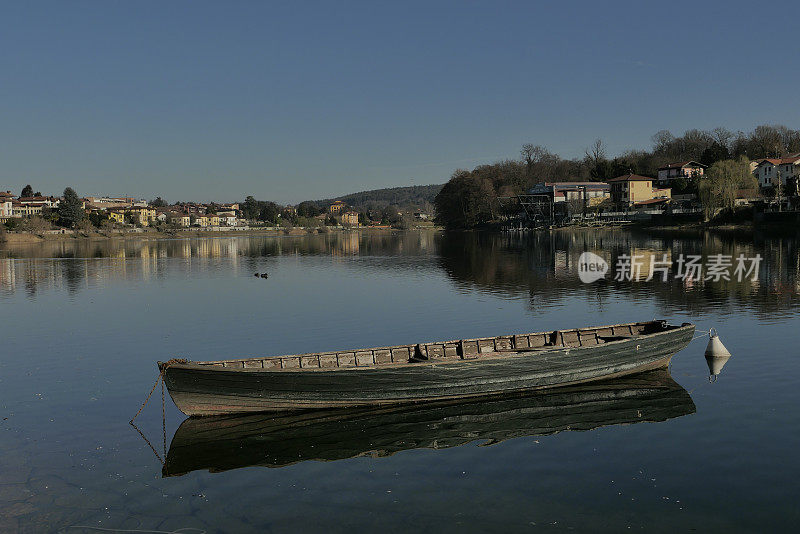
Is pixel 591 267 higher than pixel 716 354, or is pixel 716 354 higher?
pixel 591 267

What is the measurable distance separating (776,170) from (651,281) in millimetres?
114950

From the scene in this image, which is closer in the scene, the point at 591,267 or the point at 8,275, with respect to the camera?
the point at 591,267

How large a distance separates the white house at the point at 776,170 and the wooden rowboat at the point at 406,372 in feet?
439

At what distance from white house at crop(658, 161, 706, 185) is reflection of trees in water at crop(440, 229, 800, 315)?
7916cm

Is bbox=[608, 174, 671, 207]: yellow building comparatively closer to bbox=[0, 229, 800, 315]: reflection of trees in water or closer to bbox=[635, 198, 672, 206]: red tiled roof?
bbox=[635, 198, 672, 206]: red tiled roof

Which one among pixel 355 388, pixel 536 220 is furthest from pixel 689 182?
pixel 355 388

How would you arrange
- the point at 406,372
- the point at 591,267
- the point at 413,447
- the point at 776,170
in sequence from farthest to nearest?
the point at 776,170 → the point at 591,267 → the point at 406,372 → the point at 413,447

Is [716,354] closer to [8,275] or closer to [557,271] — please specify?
[557,271]

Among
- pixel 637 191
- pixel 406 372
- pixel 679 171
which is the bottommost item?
pixel 406 372

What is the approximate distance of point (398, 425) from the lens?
1958 centimetres

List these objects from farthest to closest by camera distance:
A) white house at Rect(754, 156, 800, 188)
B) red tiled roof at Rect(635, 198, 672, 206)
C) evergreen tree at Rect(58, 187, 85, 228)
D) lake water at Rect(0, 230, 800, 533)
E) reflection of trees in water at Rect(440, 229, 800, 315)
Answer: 1. evergreen tree at Rect(58, 187, 85, 228)
2. red tiled roof at Rect(635, 198, 672, 206)
3. white house at Rect(754, 156, 800, 188)
4. reflection of trees in water at Rect(440, 229, 800, 315)
5. lake water at Rect(0, 230, 800, 533)

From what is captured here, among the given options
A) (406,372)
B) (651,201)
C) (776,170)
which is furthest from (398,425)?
(651,201)

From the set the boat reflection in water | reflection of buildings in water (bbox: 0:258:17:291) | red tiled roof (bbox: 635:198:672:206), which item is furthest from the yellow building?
the boat reflection in water

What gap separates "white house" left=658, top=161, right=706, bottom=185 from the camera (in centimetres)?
17200
